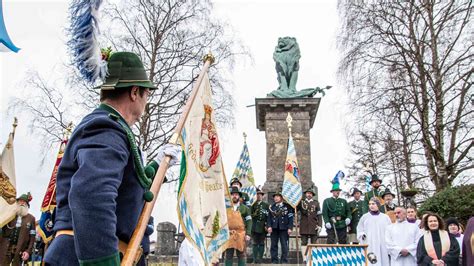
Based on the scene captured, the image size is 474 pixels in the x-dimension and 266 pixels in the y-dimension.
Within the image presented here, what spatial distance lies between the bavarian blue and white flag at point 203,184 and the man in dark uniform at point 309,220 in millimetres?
10941

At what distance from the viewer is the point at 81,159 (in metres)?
2.34

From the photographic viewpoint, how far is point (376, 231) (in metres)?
13.1

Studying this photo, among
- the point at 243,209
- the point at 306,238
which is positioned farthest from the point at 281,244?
the point at 243,209

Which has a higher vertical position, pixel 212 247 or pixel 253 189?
pixel 253 189

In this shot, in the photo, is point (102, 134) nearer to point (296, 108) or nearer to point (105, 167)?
point (105, 167)

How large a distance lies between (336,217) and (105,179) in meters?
13.4

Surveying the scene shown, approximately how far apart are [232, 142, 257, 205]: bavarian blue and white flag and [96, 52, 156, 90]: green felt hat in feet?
48.7

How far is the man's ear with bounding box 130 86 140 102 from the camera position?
2793mm

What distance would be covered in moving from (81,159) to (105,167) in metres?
0.12

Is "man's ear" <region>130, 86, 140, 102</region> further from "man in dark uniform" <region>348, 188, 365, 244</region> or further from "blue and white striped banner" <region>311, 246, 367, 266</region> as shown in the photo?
"man in dark uniform" <region>348, 188, 365, 244</region>

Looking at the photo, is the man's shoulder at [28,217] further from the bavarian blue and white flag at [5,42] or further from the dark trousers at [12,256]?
the bavarian blue and white flag at [5,42]

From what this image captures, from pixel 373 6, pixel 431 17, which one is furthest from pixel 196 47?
pixel 431 17

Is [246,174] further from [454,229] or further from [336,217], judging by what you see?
[454,229]

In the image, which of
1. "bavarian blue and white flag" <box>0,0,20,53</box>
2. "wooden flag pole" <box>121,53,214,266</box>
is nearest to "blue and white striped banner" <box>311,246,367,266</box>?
"bavarian blue and white flag" <box>0,0,20,53</box>
